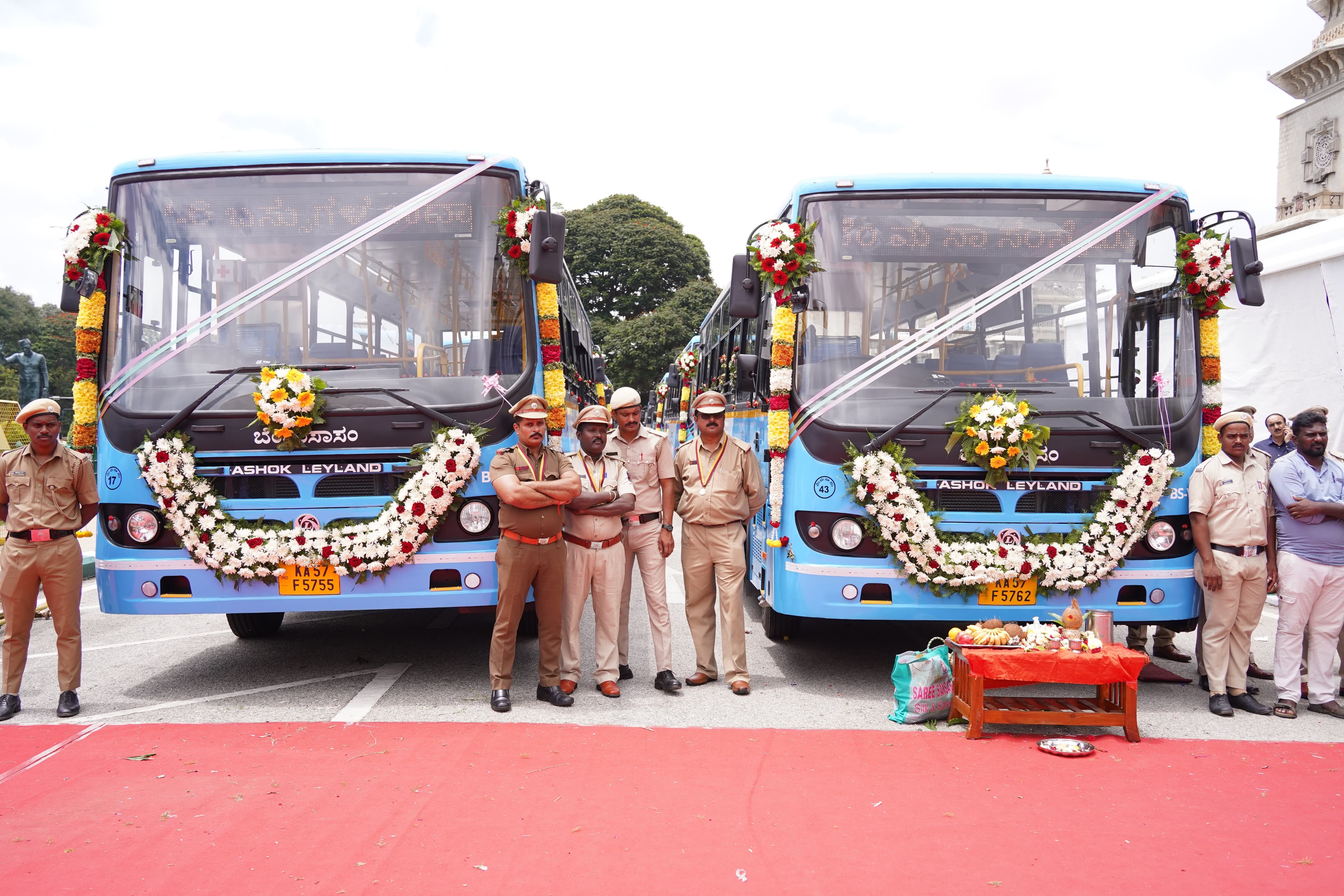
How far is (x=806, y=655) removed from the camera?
24.7ft

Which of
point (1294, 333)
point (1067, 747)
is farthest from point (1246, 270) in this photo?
point (1294, 333)

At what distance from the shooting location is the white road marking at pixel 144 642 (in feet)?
24.7

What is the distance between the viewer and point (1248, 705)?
6.01 m

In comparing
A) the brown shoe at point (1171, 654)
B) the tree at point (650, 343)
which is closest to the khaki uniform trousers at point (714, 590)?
the brown shoe at point (1171, 654)

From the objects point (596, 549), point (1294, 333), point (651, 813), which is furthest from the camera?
point (1294, 333)

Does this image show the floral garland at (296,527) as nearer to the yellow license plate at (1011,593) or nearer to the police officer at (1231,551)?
the yellow license plate at (1011,593)

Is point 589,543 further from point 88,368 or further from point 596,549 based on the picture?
point 88,368

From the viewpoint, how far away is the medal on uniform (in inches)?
255

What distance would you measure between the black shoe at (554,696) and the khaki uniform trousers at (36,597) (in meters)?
2.72

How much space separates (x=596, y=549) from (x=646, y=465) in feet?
2.20

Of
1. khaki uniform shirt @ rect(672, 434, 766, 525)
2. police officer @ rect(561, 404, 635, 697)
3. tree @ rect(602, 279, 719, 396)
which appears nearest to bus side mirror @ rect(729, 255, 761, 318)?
khaki uniform shirt @ rect(672, 434, 766, 525)

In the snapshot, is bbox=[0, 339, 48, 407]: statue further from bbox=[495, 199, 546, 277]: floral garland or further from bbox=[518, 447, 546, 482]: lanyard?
bbox=[518, 447, 546, 482]: lanyard

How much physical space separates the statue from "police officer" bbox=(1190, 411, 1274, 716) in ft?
51.1

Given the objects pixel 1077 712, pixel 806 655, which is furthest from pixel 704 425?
pixel 1077 712
